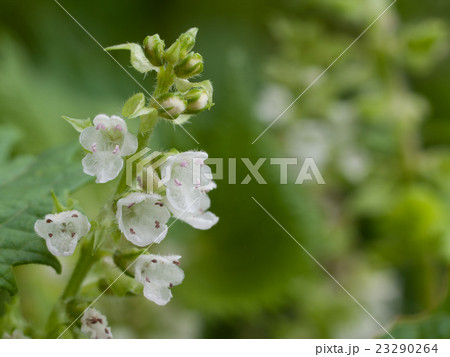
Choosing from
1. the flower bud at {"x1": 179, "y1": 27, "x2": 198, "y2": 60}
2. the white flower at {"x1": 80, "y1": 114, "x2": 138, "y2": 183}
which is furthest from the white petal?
the flower bud at {"x1": 179, "y1": 27, "x2": 198, "y2": 60}

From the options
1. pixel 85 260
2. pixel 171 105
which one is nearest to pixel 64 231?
pixel 85 260

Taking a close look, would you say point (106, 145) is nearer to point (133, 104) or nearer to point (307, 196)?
point (133, 104)

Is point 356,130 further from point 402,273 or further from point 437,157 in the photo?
point 402,273

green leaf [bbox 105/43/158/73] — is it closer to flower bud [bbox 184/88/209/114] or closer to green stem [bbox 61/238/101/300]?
flower bud [bbox 184/88/209/114]

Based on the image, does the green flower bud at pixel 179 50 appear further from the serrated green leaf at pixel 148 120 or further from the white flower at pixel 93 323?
the white flower at pixel 93 323

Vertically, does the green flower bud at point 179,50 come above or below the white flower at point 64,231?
above

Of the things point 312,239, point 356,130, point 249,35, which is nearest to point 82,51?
point 249,35

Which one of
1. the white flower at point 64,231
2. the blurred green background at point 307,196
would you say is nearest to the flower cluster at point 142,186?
the white flower at point 64,231
